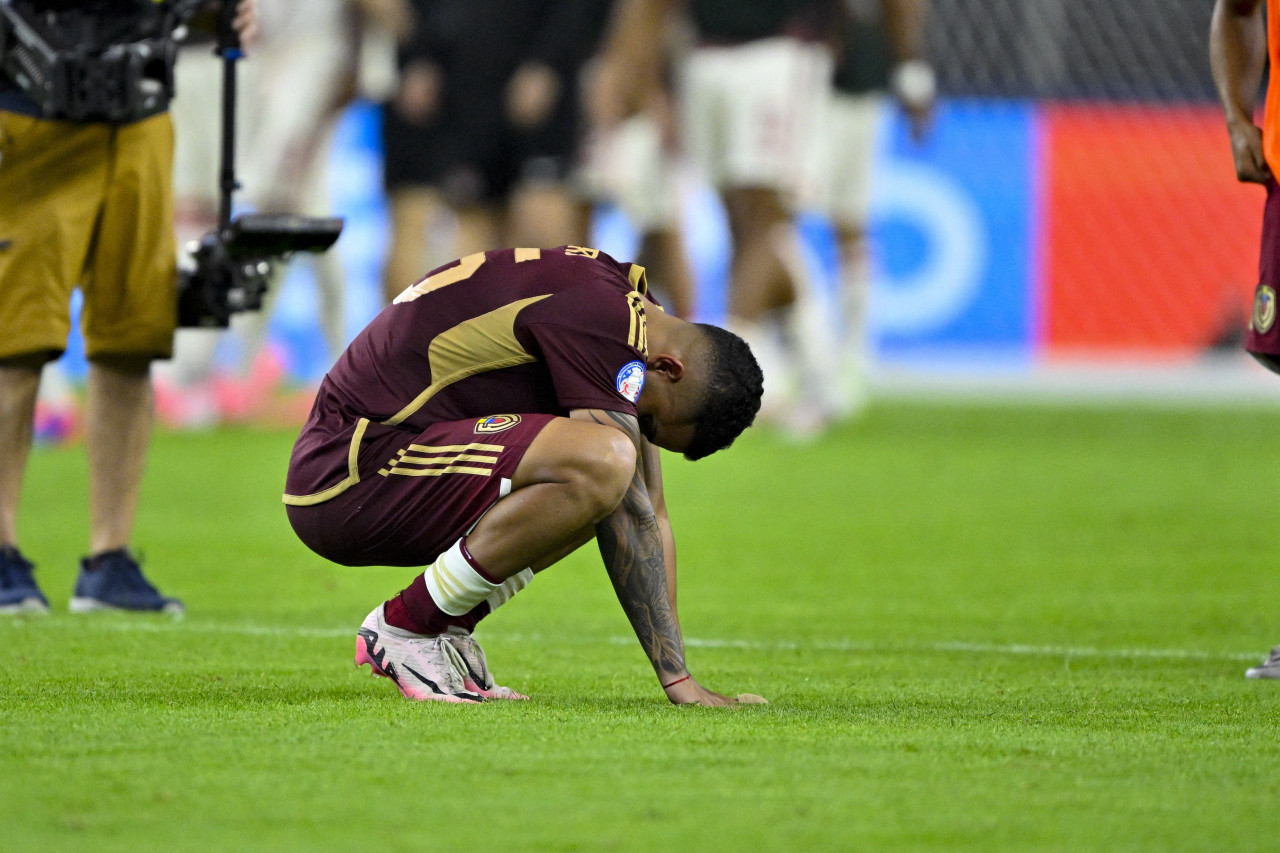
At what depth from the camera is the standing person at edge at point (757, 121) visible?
38.3 ft

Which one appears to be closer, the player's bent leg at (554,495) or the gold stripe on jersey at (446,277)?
the player's bent leg at (554,495)

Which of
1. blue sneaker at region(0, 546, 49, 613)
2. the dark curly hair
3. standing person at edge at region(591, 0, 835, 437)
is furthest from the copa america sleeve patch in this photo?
standing person at edge at region(591, 0, 835, 437)

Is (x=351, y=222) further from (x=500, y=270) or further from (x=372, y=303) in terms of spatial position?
(x=500, y=270)

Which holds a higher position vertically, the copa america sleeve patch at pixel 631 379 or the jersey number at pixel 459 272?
the jersey number at pixel 459 272

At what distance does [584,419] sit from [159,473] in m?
5.85

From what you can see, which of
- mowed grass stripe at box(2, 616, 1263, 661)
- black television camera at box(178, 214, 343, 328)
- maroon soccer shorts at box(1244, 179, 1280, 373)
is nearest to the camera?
maroon soccer shorts at box(1244, 179, 1280, 373)

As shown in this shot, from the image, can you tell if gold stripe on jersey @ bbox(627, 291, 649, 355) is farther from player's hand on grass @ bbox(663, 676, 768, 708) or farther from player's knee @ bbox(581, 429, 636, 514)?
player's hand on grass @ bbox(663, 676, 768, 708)

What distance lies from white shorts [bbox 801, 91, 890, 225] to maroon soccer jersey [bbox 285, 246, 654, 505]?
936cm

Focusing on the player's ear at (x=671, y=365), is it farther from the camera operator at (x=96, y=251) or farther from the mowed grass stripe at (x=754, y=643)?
the camera operator at (x=96, y=251)

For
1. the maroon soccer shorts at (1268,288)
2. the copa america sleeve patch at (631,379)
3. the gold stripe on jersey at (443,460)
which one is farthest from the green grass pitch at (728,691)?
the maroon soccer shorts at (1268,288)

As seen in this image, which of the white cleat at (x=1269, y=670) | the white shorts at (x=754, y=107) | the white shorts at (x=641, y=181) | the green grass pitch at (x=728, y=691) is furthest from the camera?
the white shorts at (x=641, y=181)

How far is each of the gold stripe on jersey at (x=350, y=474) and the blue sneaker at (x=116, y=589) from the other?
1395 millimetres

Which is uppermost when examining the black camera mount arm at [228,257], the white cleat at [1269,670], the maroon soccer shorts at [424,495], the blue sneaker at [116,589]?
the black camera mount arm at [228,257]

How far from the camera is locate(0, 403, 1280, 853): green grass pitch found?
8.87 feet
